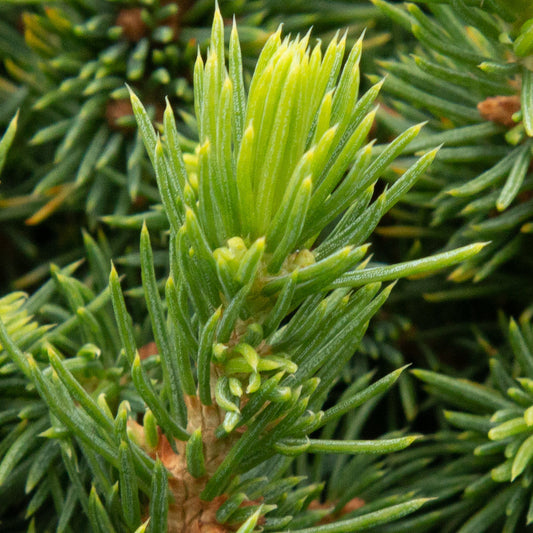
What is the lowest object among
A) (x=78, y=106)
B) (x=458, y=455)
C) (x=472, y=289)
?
(x=458, y=455)

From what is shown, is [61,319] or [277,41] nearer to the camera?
[277,41]

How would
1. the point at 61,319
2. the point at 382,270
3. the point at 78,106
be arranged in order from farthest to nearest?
the point at 78,106, the point at 61,319, the point at 382,270

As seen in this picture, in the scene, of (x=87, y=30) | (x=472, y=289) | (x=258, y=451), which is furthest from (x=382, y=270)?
(x=87, y=30)

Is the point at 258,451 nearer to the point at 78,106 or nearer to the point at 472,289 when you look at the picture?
the point at 472,289

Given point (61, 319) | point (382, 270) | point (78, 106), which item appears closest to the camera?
point (382, 270)

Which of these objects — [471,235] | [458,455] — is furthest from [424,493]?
[471,235]

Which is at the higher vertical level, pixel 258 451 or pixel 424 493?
pixel 258 451

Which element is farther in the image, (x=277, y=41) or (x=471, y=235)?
(x=471, y=235)

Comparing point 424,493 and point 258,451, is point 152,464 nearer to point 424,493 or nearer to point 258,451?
point 258,451

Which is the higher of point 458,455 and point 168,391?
point 168,391
